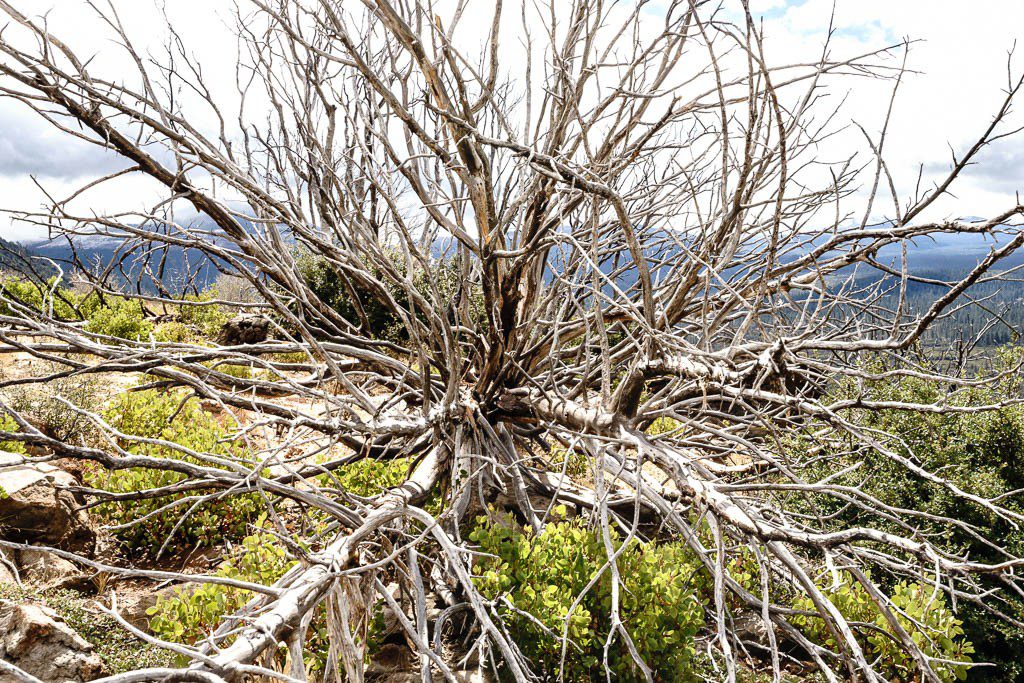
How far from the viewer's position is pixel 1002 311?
2316 mm

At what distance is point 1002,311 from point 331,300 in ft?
30.7

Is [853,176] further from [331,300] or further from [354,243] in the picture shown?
[331,300]

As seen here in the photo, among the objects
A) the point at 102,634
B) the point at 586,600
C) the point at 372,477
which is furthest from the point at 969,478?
the point at 102,634

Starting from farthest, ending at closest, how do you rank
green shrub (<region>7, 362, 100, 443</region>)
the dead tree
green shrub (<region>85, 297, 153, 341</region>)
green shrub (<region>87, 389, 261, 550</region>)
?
green shrub (<region>85, 297, 153, 341</region>), green shrub (<region>7, 362, 100, 443</region>), green shrub (<region>87, 389, 261, 550</region>), the dead tree

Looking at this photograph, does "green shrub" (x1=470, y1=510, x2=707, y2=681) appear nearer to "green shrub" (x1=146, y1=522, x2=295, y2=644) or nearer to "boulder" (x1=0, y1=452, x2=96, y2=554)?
"green shrub" (x1=146, y1=522, x2=295, y2=644)

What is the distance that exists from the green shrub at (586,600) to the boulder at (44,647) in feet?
6.13

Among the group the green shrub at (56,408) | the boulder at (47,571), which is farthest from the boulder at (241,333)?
the boulder at (47,571)

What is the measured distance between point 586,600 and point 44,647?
249 centimetres

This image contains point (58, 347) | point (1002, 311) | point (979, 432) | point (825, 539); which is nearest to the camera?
point (825, 539)

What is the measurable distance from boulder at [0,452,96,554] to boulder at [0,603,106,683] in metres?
0.92

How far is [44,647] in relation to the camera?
9.16 ft

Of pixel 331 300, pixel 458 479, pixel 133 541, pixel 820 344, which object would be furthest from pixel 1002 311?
pixel 331 300

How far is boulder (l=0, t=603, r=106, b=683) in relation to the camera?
9.02 ft

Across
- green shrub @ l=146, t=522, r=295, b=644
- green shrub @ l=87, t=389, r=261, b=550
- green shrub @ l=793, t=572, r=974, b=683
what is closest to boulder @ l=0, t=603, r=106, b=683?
green shrub @ l=146, t=522, r=295, b=644
